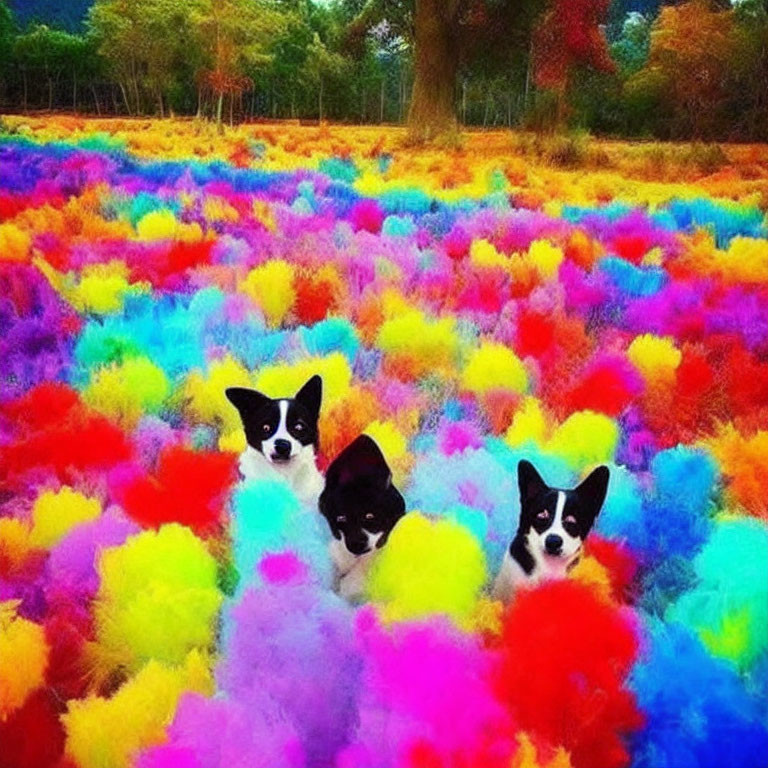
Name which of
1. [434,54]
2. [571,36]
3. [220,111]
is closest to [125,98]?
[220,111]

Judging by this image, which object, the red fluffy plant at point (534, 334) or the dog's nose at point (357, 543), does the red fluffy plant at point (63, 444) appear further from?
the red fluffy plant at point (534, 334)

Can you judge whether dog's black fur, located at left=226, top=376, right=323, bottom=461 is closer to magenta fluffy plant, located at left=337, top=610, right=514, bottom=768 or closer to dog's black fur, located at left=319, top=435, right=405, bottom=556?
dog's black fur, located at left=319, top=435, right=405, bottom=556

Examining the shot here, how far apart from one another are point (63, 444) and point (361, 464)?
0.38 metres

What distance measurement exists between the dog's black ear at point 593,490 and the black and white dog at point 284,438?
243mm

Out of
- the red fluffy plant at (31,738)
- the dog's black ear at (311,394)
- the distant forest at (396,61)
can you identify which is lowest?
the red fluffy plant at (31,738)

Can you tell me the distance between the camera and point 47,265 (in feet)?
5.01

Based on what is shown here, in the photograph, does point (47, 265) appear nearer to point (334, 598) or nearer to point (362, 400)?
point (362, 400)

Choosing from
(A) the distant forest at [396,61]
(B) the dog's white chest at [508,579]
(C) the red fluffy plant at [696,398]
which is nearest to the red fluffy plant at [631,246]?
(A) the distant forest at [396,61]

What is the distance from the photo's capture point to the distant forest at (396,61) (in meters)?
1.54

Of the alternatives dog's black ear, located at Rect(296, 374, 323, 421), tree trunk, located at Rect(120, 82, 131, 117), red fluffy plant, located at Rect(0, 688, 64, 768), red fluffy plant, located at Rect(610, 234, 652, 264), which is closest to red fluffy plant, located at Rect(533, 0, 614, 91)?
red fluffy plant, located at Rect(610, 234, 652, 264)

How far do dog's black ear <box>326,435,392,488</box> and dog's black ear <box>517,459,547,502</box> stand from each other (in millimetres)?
111

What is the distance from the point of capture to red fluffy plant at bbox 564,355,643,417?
1.14 m

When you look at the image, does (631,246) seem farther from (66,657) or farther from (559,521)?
(66,657)

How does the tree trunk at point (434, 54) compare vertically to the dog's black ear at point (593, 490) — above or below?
above
